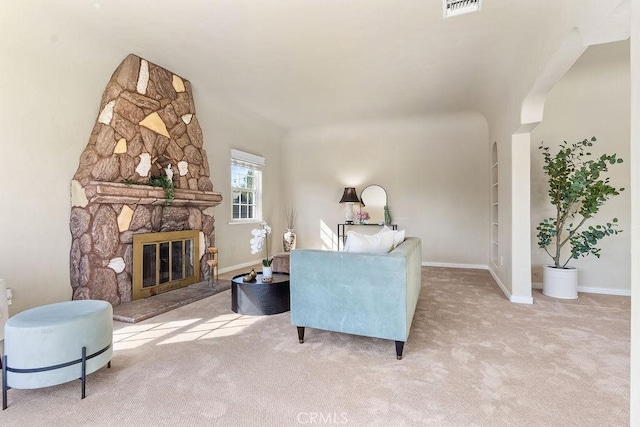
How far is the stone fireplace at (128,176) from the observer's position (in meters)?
3.18

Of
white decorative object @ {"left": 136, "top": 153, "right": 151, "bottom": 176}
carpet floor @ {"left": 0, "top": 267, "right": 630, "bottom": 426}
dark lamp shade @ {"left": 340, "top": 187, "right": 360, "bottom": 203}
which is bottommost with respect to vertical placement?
carpet floor @ {"left": 0, "top": 267, "right": 630, "bottom": 426}

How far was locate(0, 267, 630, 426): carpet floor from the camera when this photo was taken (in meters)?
1.63

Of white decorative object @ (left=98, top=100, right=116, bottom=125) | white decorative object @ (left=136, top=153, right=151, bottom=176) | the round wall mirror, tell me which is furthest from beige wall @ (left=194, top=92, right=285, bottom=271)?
the round wall mirror

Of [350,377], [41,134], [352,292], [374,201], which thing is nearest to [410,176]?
[374,201]

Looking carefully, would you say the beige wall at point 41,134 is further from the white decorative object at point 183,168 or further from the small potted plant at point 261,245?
the small potted plant at point 261,245

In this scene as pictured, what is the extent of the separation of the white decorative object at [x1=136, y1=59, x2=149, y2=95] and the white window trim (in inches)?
71.3

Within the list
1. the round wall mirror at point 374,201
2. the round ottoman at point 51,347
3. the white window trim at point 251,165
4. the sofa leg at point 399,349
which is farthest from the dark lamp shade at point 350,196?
the round ottoman at point 51,347

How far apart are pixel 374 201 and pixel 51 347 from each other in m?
5.40

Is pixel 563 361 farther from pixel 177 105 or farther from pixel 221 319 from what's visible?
pixel 177 105

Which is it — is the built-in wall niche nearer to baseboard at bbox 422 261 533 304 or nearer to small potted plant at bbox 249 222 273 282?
baseboard at bbox 422 261 533 304

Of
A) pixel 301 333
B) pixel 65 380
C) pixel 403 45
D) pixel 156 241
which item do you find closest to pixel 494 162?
pixel 403 45

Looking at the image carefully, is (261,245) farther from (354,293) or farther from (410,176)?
(410,176)

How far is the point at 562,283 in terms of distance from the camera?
374 cm

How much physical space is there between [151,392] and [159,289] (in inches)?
88.0
